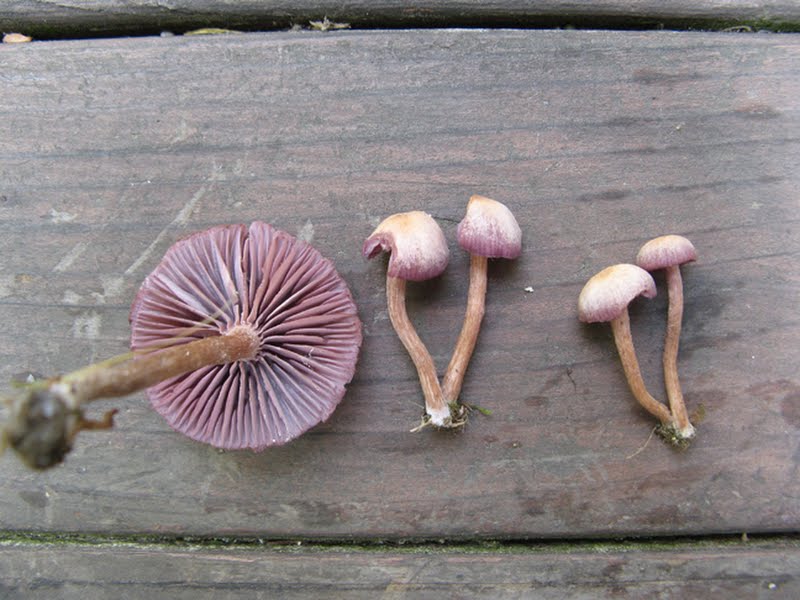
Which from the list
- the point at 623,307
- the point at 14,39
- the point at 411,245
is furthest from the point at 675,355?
the point at 14,39

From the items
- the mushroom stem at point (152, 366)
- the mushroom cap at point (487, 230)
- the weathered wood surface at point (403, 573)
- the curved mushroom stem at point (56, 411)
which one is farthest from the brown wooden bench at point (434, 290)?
the curved mushroom stem at point (56, 411)

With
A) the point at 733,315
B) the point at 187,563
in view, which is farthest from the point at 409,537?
the point at 733,315

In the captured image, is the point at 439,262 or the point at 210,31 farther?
the point at 210,31

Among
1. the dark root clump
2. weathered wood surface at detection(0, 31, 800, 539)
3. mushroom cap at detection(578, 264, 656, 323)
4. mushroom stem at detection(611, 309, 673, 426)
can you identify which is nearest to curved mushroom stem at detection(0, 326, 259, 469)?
the dark root clump

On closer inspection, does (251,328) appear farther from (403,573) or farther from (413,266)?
(403,573)

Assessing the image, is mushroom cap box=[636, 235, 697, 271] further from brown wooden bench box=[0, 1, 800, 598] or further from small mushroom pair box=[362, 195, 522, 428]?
small mushroom pair box=[362, 195, 522, 428]

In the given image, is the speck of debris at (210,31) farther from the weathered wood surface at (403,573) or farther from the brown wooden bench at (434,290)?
the weathered wood surface at (403,573)
